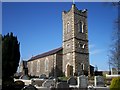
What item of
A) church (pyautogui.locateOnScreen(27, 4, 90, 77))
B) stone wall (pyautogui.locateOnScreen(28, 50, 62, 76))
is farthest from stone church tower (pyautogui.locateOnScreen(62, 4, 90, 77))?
stone wall (pyautogui.locateOnScreen(28, 50, 62, 76))

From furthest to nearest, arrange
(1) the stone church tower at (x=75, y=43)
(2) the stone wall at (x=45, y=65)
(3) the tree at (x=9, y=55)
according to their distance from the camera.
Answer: (2) the stone wall at (x=45, y=65) → (1) the stone church tower at (x=75, y=43) → (3) the tree at (x=9, y=55)

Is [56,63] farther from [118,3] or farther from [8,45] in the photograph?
[118,3]

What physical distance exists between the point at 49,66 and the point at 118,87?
32208 millimetres

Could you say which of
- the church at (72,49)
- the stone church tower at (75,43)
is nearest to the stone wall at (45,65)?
the church at (72,49)

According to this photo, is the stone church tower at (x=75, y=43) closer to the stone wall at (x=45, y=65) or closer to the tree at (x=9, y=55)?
the stone wall at (x=45, y=65)

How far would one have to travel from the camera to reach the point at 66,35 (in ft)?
137

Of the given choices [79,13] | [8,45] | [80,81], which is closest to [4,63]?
[8,45]

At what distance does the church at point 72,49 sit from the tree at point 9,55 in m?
15.6

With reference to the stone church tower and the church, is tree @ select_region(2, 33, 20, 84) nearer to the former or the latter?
the church

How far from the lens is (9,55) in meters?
22.5

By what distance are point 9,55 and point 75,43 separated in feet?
60.4

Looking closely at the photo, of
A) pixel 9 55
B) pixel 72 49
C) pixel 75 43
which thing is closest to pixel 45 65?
pixel 72 49

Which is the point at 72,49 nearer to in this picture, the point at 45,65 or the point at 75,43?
the point at 75,43

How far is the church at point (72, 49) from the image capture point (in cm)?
3888
